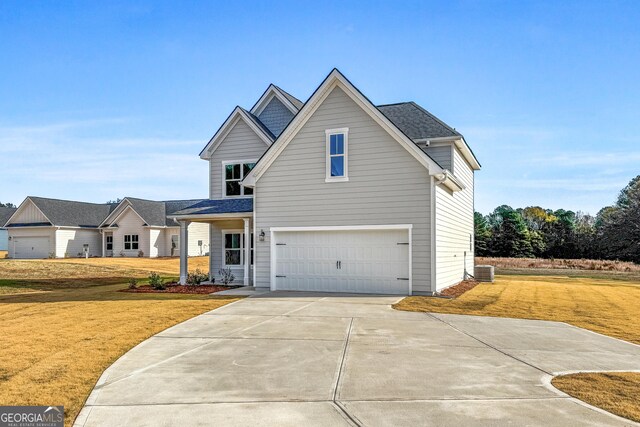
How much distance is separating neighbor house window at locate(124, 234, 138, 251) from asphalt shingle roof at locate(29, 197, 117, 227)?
15.4 ft

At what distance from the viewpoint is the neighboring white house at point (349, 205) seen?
1572 cm

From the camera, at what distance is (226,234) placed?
21.1m

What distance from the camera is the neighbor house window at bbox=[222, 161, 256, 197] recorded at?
20.9 m

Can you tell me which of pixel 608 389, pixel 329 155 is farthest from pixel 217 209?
pixel 608 389

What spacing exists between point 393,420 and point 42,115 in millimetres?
29423

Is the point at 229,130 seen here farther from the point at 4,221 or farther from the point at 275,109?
the point at 4,221

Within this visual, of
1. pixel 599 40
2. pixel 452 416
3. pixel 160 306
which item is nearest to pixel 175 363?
pixel 452 416

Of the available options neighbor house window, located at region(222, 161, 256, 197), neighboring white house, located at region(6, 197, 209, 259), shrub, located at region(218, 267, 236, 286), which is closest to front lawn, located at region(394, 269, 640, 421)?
shrub, located at region(218, 267, 236, 286)

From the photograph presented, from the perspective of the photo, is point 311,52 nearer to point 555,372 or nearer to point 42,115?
point 555,372

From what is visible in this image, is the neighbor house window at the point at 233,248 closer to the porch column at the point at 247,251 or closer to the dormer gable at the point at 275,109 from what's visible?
the porch column at the point at 247,251

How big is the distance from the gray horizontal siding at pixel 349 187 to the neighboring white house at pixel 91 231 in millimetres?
27164

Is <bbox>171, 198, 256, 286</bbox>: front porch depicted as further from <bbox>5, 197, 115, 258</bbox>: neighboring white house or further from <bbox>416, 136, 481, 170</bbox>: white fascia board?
<bbox>5, 197, 115, 258</bbox>: neighboring white house

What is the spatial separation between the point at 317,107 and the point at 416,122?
5.55 meters

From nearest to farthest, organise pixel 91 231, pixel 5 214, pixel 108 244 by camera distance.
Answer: pixel 108 244 < pixel 91 231 < pixel 5 214
